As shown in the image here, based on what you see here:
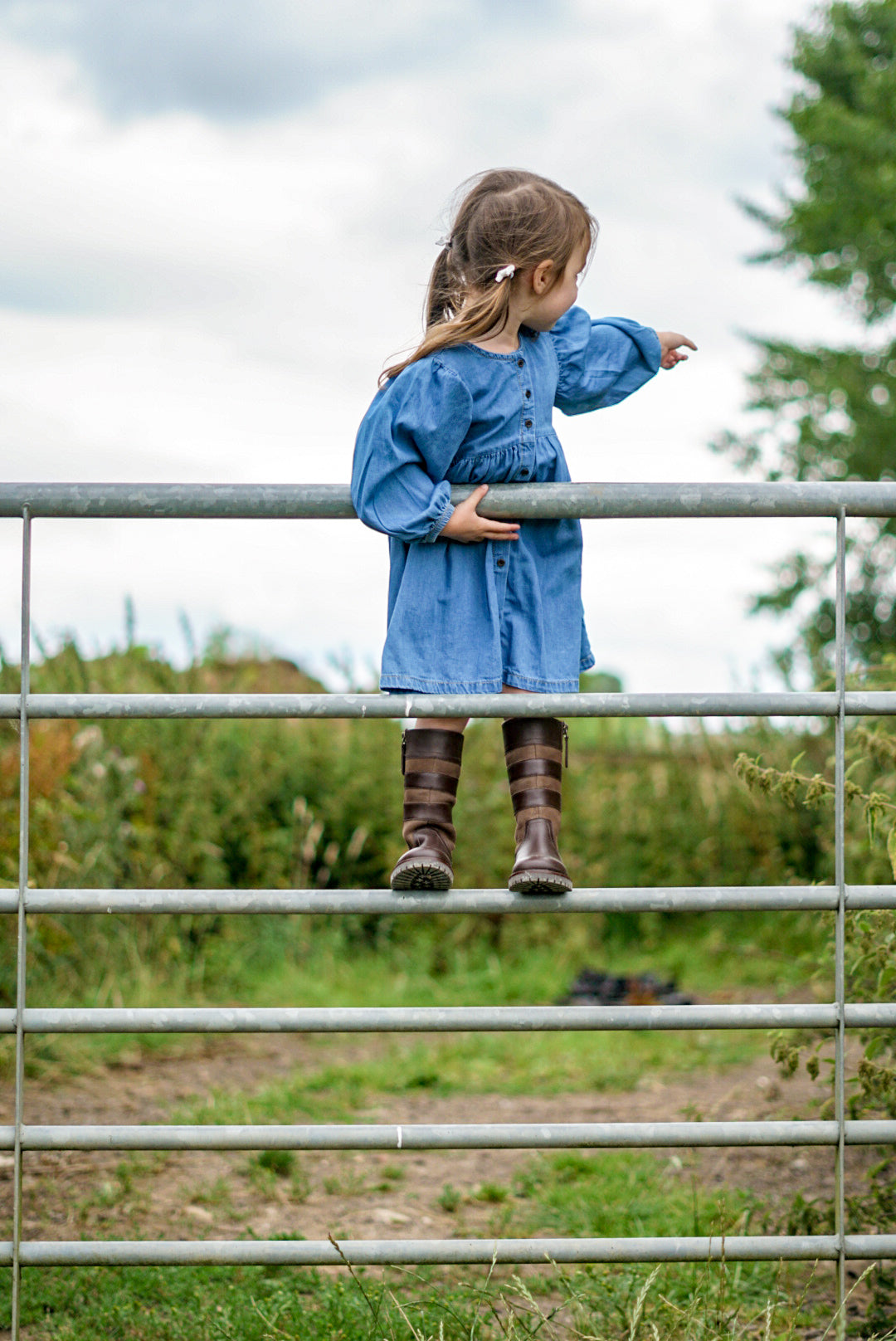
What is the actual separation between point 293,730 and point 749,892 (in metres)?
5.27

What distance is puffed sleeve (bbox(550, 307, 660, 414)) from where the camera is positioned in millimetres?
2721

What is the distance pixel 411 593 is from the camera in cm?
240

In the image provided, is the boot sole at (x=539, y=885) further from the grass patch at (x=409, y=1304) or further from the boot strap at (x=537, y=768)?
the grass patch at (x=409, y=1304)

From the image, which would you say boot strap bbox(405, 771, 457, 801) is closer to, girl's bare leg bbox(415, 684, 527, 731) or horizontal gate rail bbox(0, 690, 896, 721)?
girl's bare leg bbox(415, 684, 527, 731)

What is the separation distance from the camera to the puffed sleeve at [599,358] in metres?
2.72

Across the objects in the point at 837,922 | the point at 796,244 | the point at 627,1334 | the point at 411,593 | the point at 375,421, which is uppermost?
the point at 796,244

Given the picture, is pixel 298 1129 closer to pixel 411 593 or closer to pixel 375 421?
pixel 411 593

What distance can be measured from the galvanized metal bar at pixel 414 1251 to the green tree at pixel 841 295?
1155 centimetres

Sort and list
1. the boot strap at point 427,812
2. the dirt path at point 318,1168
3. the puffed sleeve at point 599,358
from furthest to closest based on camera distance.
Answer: the dirt path at point 318,1168, the puffed sleeve at point 599,358, the boot strap at point 427,812

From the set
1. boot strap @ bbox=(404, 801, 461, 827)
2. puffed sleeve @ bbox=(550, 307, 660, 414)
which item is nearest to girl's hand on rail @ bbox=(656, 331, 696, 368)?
puffed sleeve @ bbox=(550, 307, 660, 414)

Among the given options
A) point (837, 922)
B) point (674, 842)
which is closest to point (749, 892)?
point (837, 922)

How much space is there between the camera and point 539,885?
2.24 meters

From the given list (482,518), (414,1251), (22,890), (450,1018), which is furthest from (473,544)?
(414,1251)

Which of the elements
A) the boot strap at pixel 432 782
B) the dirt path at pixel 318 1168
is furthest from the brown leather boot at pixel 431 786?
the dirt path at pixel 318 1168
